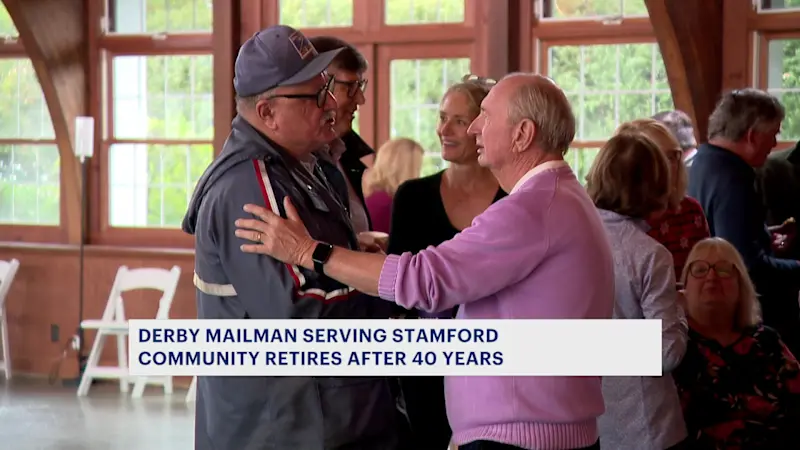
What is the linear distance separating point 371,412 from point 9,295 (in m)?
7.16

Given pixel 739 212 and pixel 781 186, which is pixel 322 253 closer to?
pixel 739 212

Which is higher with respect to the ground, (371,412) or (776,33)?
(776,33)

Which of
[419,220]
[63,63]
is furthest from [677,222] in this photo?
[63,63]

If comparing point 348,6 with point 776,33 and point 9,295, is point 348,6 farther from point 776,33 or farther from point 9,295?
point 9,295

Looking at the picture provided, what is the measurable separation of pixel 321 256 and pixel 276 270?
0.33ft

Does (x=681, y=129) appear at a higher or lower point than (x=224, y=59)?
lower

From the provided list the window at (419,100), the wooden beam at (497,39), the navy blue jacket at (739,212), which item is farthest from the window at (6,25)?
the navy blue jacket at (739,212)

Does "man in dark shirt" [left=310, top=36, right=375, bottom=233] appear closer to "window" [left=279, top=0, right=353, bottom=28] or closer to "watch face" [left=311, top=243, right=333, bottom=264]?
"watch face" [left=311, top=243, right=333, bottom=264]

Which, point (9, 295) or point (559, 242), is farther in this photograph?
point (9, 295)

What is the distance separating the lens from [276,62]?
2385 mm

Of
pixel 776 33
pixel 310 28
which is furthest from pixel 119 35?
pixel 776 33

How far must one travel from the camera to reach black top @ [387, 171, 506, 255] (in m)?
3.38

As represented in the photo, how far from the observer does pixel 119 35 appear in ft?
28.5

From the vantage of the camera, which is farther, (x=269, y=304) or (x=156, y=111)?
(x=156, y=111)
